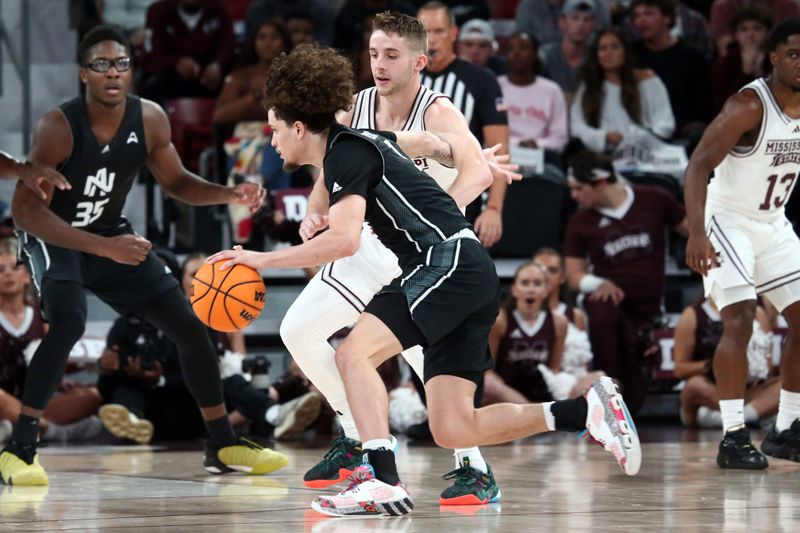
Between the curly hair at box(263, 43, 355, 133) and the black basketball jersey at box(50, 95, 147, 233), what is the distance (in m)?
1.75

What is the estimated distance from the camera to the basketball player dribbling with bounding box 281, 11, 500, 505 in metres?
5.50

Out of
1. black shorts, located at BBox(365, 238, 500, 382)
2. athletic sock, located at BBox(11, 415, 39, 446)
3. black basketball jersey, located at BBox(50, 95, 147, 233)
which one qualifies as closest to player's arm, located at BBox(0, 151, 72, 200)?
black basketball jersey, located at BBox(50, 95, 147, 233)

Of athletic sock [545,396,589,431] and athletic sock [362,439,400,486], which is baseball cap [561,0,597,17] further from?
→ athletic sock [362,439,400,486]

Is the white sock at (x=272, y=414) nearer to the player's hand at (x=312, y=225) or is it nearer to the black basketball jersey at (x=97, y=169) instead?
the black basketball jersey at (x=97, y=169)

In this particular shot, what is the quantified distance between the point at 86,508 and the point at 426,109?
2115mm

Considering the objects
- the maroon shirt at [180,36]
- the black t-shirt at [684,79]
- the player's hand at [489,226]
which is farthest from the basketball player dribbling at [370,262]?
the maroon shirt at [180,36]

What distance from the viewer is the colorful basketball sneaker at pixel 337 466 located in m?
5.73

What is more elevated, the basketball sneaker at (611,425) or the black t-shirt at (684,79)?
the black t-shirt at (684,79)

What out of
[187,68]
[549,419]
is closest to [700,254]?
[549,419]

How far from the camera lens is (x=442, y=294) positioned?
475 cm

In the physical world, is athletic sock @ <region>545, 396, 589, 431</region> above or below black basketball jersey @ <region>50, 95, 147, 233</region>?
below

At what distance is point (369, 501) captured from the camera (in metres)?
4.61

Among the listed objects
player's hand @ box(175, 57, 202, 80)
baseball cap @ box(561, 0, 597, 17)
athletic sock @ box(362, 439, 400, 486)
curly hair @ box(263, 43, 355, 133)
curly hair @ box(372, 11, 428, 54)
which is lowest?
athletic sock @ box(362, 439, 400, 486)

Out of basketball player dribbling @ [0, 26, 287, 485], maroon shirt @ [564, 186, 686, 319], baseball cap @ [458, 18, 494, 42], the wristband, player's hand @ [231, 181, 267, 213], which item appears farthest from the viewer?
baseball cap @ [458, 18, 494, 42]
